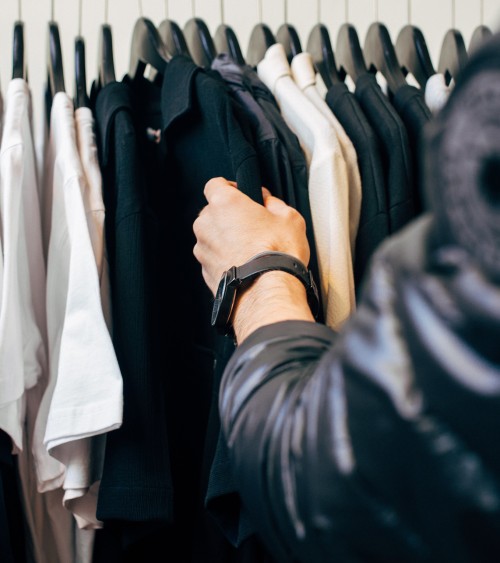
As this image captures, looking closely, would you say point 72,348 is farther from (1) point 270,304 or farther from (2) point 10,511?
(1) point 270,304

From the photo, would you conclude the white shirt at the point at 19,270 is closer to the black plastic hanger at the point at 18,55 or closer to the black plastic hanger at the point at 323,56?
the black plastic hanger at the point at 18,55

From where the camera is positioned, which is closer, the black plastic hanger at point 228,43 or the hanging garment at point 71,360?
the hanging garment at point 71,360

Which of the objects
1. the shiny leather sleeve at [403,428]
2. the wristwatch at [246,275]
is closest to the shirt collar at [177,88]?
the wristwatch at [246,275]

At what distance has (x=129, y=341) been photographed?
812mm

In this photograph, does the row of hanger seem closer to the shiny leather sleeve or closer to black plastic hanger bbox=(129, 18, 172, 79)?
black plastic hanger bbox=(129, 18, 172, 79)

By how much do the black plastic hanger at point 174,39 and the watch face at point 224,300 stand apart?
482 mm

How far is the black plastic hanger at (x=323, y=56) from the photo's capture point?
1.05 m

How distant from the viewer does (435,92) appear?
100 cm

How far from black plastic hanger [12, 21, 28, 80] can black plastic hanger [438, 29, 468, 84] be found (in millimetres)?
580

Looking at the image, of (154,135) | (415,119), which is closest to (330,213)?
(415,119)

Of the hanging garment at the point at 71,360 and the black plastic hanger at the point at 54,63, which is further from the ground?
the black plastic hanger at the point at 54,63

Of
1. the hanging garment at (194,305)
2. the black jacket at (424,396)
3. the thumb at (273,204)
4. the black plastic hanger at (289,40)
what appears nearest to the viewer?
the black jacket at (424,396)

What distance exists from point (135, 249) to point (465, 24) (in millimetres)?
1009

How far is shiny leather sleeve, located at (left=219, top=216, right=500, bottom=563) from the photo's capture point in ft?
0.91
